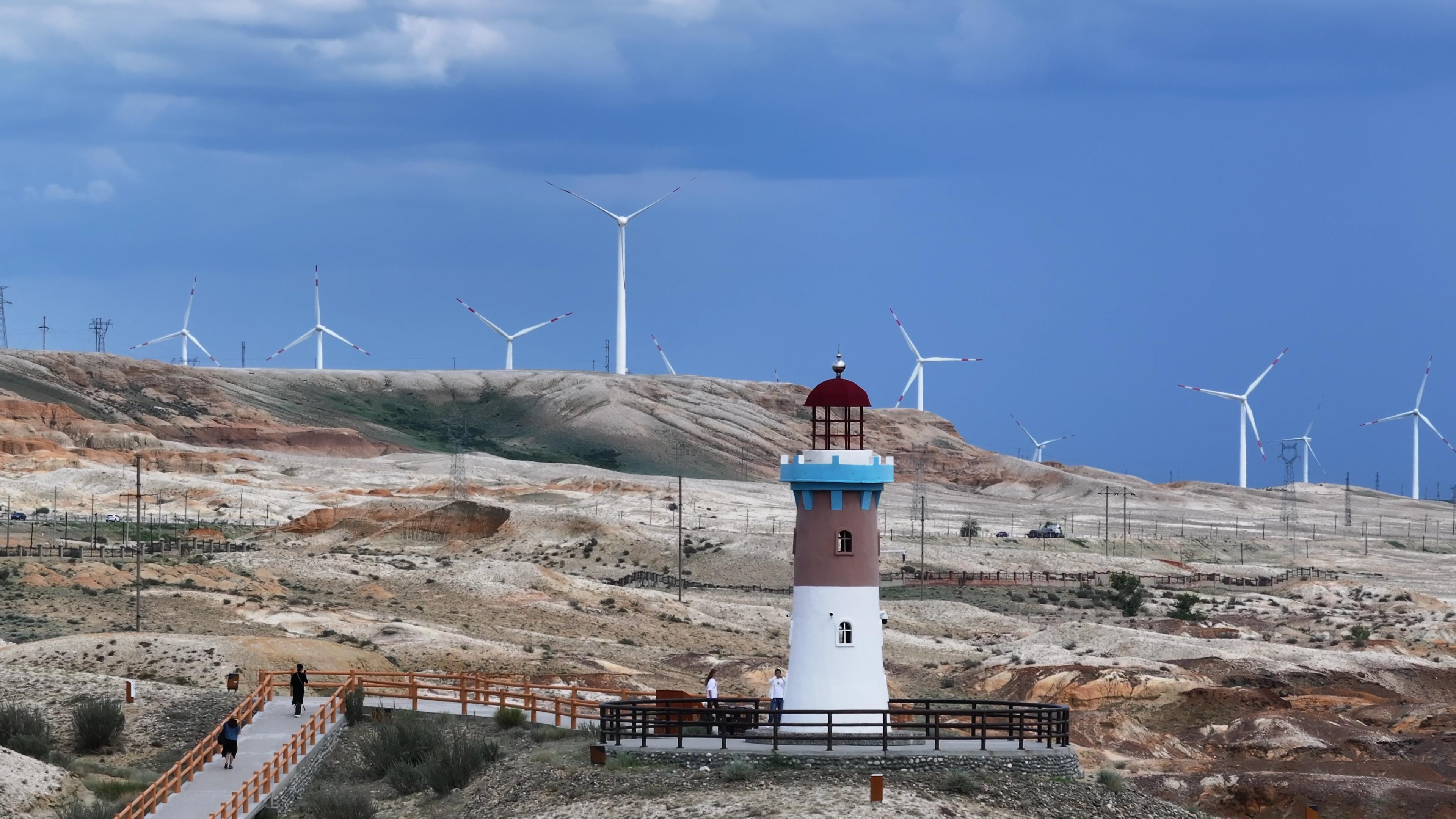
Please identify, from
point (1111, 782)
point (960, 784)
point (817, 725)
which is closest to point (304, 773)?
point (817, 725)

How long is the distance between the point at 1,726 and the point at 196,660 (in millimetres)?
9347

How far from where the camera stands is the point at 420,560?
8969 centimetres

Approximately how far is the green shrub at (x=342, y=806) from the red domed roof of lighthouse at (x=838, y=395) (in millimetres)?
10753

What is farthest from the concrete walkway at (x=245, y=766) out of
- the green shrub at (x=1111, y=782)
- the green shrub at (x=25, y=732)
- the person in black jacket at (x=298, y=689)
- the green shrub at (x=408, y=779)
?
the green shrub at (x=1111, y=782)

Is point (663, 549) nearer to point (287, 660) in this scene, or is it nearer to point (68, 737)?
point (287, 660)

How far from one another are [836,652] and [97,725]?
17.5 m

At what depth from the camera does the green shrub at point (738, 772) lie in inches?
1059

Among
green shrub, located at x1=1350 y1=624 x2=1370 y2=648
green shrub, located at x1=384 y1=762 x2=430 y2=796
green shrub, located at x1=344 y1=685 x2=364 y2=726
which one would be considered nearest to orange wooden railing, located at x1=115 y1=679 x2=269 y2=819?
green shrub, located at x1=344 y1=685 x2=364 y2=726

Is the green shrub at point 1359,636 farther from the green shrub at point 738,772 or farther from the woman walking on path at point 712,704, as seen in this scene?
the green shrub at point 738,772

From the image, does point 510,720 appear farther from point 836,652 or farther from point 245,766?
point 836,652

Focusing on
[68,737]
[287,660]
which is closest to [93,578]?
[287,660]

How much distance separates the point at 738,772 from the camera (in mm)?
26938

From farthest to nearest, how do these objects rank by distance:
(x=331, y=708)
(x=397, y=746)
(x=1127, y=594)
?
(x=1127, y=594)
(x=331, y=708)
(x=397, y=746)

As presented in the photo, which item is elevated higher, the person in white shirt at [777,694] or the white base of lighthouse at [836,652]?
the white base of lighthouse at [836,652]
